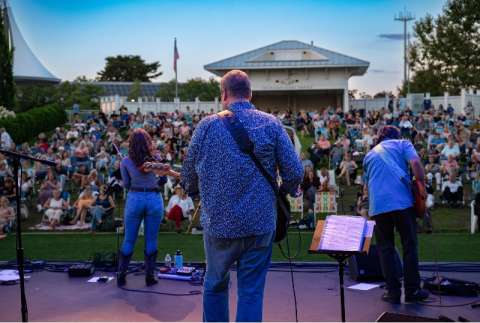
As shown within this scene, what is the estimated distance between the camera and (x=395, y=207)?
227 inches

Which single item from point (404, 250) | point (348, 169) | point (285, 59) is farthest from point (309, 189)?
point (285, 59)

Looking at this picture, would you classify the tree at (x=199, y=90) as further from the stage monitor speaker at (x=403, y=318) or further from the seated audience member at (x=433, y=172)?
the stage monitor speaker at (x=403, y=318)

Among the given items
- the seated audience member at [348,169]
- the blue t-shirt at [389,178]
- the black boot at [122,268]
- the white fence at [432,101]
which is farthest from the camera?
the white fence at [432,101]

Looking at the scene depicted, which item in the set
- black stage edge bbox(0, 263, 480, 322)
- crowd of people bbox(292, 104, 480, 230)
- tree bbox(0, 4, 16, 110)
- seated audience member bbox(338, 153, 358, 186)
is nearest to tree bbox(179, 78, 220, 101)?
tree bbox(0, 4, 16, 110)

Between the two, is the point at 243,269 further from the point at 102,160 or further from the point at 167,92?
the point at 167,92

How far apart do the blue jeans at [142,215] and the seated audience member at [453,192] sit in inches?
352

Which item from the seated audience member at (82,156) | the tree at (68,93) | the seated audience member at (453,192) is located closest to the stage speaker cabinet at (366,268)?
the seated audience member at (453,192)

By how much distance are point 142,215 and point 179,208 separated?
17.9ft

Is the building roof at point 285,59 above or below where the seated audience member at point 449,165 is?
above

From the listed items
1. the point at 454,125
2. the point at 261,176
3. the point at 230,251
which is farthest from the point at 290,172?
the point at 454,125

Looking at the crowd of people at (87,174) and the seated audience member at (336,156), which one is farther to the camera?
the seated audience member at (336,156)

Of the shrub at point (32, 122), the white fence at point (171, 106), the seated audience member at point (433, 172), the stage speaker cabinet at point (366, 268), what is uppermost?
the white fence at point (171, 106)

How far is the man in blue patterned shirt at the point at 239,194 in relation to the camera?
12.4ft

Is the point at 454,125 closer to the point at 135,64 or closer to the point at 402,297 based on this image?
the point at 402,297
